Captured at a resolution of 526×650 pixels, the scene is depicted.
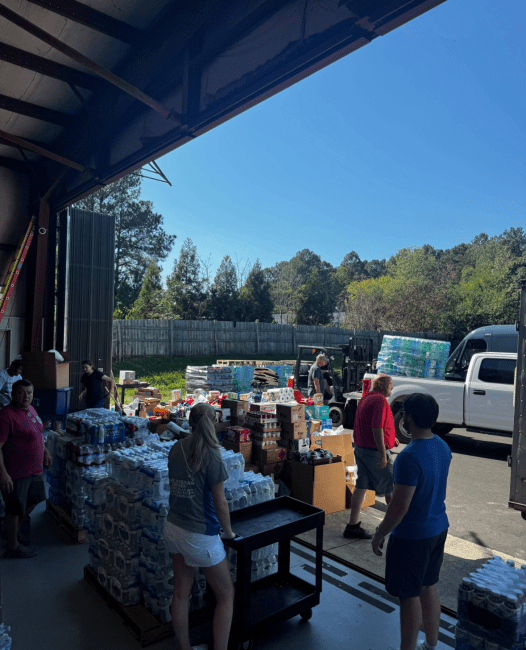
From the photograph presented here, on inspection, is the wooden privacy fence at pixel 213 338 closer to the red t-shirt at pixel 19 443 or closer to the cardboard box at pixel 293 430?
the cardboard box at pixel 293 430

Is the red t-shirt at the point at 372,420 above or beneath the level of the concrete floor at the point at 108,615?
above

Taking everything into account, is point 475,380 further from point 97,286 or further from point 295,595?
point 97,286

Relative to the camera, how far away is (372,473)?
5.62 m

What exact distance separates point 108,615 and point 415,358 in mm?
8915

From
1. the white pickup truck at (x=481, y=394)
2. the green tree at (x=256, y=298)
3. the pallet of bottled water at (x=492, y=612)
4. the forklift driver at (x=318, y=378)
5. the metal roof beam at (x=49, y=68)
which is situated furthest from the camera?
the green tree at (x=256, y=298)

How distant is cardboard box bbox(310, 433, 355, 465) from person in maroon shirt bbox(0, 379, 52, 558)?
3.82 m

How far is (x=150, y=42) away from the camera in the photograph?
18.1 feet

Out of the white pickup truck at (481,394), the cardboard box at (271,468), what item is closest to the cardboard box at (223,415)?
the cardboard box at (271,468)

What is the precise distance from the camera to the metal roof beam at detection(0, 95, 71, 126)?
731 centimetres

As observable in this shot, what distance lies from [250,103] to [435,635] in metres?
4.98

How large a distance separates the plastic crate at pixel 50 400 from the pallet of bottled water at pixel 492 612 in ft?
26.0

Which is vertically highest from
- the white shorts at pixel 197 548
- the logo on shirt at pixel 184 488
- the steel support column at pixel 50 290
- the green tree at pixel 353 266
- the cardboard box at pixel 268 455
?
the green tree at pixel 353 266

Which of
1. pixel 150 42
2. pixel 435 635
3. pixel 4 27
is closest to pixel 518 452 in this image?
pixel 435 635

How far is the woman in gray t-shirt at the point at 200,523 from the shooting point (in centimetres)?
315
